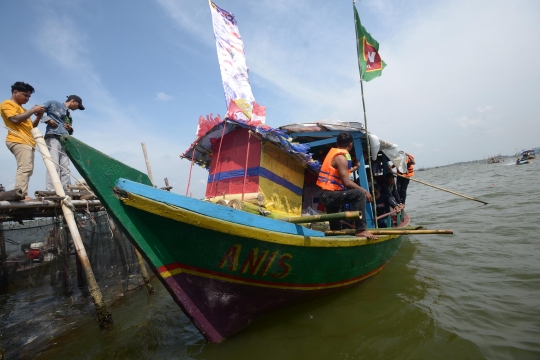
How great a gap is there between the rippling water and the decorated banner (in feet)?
13.7

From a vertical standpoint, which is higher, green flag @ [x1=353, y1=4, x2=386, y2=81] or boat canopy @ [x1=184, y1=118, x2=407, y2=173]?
green flag @ [x1=353, y1=4, x2=386, y2=81]

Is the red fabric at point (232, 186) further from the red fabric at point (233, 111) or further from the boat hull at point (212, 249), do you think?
the boat hull at point (212, 249)

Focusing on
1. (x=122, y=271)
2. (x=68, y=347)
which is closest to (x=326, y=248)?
(x=68, y=347)

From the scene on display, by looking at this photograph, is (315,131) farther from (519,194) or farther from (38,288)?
(519,194)

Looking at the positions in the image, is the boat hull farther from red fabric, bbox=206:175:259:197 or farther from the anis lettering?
red fabric, bbox=206:175:259:197

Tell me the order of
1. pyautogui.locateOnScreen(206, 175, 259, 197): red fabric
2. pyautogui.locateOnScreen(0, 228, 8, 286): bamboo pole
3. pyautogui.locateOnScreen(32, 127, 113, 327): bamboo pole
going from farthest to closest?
pyautogui.locateOnScreen(0, 228, 8, 286): bamboo pole, pyautogui.locateOnScreen(206, 175, 259, 197): red fabric, pyautogui.locateOnScreen(32, 127, 113, 327): bamboo pole

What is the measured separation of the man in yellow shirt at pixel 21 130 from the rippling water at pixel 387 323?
271 centimetres

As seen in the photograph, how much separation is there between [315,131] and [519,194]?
40.7 ft

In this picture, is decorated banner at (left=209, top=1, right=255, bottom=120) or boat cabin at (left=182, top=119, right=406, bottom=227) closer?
boat cabin at (left=182, top=119, right=406, bottom=227)

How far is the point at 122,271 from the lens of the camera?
6535 mm

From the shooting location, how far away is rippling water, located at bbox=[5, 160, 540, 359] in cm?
293

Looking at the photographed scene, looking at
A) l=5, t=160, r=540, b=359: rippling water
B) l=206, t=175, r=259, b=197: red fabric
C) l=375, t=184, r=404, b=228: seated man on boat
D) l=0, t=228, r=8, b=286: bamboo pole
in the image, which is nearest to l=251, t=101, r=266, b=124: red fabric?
l=206, t=175, r=259, b=197: red fabric

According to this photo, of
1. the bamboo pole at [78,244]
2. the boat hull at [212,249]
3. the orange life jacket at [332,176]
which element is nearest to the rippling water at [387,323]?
the bamboo pole at [78,244]

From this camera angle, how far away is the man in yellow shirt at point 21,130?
14.0 ft
